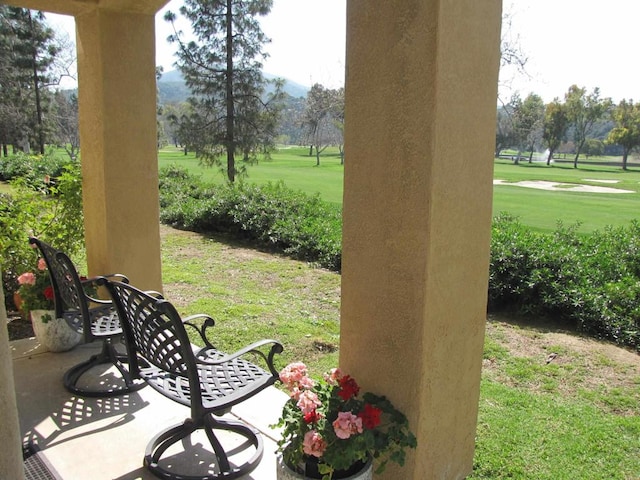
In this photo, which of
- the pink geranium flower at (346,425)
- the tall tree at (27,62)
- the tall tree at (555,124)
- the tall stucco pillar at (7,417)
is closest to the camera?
the tall stucco pillar at (7,417)

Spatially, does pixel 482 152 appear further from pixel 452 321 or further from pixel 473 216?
pixel 452 321

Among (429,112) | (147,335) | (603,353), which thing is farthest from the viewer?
(603,353)

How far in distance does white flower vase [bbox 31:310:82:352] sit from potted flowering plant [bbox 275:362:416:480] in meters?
2.61

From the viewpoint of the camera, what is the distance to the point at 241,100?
19.1 m

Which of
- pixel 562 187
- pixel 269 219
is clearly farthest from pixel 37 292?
pixel 562 187

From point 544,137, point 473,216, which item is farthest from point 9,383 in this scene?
point 544,137

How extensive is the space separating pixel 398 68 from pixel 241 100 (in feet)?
58.7

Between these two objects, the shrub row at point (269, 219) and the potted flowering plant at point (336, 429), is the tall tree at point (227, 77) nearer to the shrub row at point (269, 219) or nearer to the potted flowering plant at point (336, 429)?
the shrub row at point (269, 219)

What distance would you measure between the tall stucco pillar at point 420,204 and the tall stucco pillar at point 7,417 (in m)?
1.42

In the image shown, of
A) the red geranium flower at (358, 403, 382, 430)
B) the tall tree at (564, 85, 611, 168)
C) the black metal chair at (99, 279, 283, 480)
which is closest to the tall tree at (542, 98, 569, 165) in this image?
the tall tree at (564, 85, 611, 168)

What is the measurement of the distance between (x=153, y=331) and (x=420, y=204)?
1412 mm

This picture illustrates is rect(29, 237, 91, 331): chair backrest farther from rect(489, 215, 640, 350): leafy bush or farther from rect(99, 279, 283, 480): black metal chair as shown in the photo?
rect(489, 215, 640, 350): leafy bush

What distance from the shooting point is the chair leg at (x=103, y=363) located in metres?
3.43

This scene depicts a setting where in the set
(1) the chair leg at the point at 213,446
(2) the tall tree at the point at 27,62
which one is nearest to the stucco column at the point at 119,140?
(1) the chair leg at the point at 213,446
